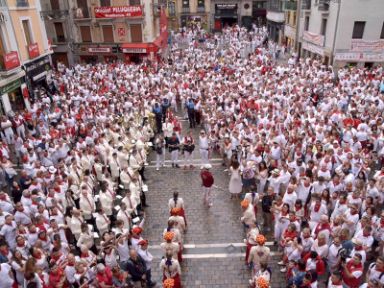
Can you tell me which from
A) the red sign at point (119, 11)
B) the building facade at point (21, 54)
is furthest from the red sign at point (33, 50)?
the red sign at point (119, 11)

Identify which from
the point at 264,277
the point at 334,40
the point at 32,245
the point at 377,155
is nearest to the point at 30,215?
the point at 32,245

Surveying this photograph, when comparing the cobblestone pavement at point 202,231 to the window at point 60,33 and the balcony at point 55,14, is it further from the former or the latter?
the window at point 60,33

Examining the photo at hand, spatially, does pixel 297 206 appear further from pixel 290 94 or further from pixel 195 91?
pixel 195 91

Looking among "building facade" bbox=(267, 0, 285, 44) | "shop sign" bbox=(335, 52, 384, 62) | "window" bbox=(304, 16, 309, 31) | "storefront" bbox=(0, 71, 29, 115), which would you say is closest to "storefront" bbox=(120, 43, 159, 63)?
"storefront" bbox=(0, 71, 29, 115)

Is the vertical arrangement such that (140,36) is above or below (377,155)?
above

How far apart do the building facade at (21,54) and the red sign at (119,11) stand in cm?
865

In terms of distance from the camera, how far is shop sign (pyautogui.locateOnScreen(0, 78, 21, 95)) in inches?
744

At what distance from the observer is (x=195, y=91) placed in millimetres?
19516

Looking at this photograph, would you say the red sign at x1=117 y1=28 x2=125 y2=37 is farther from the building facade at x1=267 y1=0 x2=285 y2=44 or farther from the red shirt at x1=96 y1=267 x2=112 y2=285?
the red shirt at x1=96 y1=267 x2=112 y2=285

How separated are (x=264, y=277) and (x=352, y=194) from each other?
371 centimetres

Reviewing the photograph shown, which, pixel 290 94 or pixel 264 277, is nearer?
pixel 264 277

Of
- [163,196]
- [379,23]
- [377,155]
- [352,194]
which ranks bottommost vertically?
[163,196]

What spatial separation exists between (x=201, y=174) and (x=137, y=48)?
24102 mm

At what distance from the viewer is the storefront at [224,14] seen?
184ft
